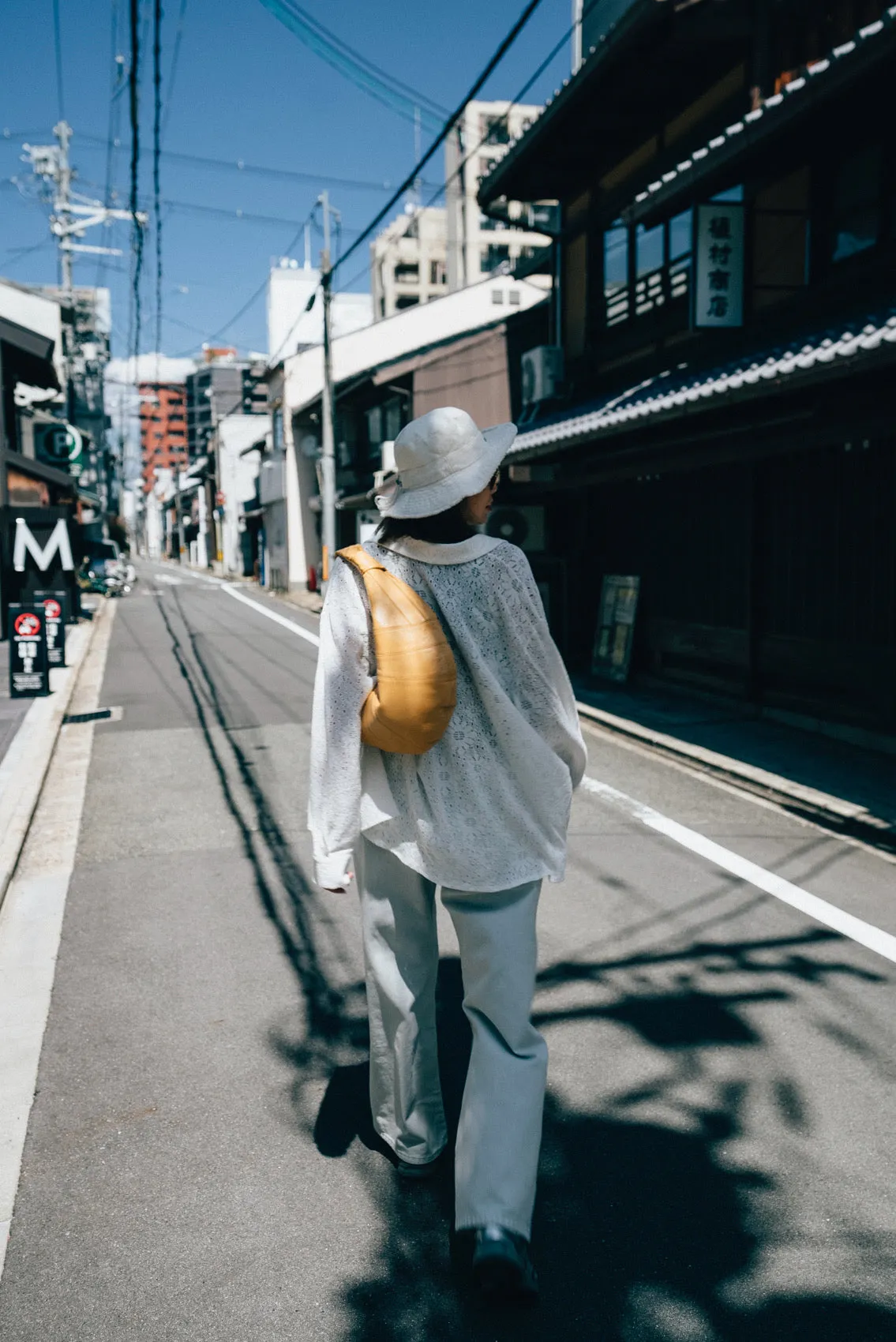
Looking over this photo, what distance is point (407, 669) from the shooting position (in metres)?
2.38

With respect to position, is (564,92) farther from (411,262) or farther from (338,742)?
(411,262)

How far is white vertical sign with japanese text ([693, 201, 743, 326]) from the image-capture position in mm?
10445

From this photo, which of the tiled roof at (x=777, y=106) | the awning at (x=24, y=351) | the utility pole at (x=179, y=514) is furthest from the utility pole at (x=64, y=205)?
the utility pole at (x=179, y=514)

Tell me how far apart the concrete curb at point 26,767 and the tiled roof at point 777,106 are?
315 inches

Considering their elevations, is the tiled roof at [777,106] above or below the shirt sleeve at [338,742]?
above

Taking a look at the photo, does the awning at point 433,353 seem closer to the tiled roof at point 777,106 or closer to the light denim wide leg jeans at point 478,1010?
the tiled roof at point 777,106

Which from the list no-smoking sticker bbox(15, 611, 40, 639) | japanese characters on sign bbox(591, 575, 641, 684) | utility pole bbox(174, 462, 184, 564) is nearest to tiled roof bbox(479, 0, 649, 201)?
japanese characters on sign bbox(591, 575, 641, 684)

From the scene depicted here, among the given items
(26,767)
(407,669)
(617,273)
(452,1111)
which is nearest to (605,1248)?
(452,1111)

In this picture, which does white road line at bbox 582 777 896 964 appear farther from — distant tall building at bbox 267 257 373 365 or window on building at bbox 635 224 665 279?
distant tall building at bbox 267 257 373 365

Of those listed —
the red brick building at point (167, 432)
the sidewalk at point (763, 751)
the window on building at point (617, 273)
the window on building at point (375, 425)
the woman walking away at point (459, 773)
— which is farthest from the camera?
the red brick building at point (167, 432)

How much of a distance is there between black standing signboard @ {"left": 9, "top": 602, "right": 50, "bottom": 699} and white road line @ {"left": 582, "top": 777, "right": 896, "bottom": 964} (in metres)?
6.85

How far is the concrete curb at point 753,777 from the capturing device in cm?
679

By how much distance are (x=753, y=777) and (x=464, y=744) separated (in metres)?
6.07

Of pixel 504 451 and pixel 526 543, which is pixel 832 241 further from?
pixel 504 451
